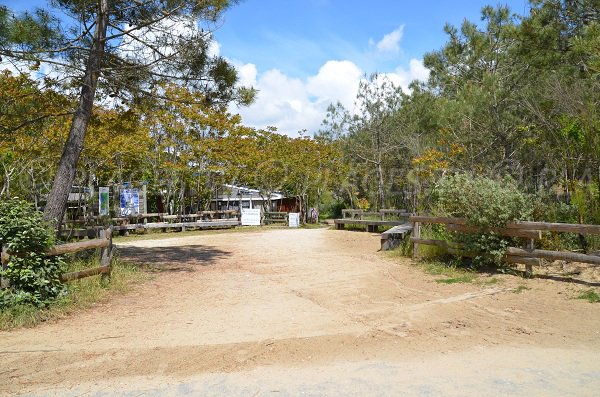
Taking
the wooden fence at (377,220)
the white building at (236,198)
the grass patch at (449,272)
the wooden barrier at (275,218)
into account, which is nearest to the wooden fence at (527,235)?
the grass patch at (449,272)

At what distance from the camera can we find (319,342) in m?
5.41

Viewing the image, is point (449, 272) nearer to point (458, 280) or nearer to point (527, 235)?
point (458, 280)

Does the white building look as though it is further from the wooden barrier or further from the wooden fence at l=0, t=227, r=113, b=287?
the wooden fence at l=0, t=227, r=113, b=287

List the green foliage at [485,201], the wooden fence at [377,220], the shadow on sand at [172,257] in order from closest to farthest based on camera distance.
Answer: the green foliage at [485,201] → the shadow on sand at [172,257] → the wooden fence at [377,220]

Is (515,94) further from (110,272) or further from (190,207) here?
(190,207)

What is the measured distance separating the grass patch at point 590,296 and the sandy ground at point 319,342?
147 mm

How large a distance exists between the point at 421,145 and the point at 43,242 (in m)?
18.5

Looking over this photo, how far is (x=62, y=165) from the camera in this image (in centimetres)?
965

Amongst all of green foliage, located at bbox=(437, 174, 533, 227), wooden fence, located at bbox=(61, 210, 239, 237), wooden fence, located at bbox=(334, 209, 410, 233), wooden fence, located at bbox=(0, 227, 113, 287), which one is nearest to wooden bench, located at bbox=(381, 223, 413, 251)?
green foliage, located at bbox=(437, 174, 533, 227)

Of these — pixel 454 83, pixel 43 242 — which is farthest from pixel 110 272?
pixel 454 83

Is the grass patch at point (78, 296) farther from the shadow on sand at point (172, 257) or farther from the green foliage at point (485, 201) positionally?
the green foliage at point (485, 201)

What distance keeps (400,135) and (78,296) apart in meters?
21.4

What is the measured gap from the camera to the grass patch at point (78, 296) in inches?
242

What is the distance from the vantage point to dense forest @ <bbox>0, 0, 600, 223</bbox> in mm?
10703
